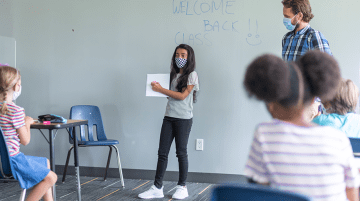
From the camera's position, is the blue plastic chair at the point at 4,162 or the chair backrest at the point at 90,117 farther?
the chair backrest at the point at 90,117

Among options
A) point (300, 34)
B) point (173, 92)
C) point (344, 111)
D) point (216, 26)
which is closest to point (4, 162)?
point (173, 92)

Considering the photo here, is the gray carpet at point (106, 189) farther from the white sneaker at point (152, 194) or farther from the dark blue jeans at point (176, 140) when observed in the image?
the dark blue jeans at point (176, 140)

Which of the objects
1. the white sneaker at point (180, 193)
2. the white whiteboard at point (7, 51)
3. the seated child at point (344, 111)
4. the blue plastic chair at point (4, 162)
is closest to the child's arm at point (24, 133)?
the blue plastic chair at point (4, 162)

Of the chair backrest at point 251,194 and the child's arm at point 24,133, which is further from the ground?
the chair backrest at point 251,194

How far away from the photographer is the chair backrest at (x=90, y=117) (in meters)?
3.10

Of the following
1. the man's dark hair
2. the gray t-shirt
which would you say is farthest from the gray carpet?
the man's dark hair

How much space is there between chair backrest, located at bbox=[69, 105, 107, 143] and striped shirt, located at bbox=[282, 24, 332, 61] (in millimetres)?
1908

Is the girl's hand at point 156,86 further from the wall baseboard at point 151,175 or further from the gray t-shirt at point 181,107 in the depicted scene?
→ the wall baseboard at point 151,175

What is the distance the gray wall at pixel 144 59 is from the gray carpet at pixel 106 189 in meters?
0.21

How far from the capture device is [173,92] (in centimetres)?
260

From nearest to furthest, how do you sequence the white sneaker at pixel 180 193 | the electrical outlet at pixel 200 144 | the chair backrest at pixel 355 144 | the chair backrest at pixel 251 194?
the chair backrest at pixel 251 194 → the chair backrest at pixel 355 144 → the white sneaker at pixel 180 193 → the electrical outlet at pixel 200 144

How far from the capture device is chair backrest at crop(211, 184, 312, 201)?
0.65m

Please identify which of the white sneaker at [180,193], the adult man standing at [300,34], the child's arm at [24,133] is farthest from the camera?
the white sneaker at [180,193]

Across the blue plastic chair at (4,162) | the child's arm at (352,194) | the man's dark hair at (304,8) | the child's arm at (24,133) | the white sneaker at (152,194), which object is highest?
the man's dark hair at (304,8)
